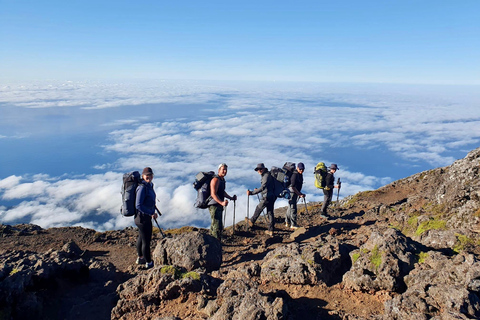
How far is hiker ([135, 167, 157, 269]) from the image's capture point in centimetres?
784

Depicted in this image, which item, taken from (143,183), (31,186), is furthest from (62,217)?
(143,183)

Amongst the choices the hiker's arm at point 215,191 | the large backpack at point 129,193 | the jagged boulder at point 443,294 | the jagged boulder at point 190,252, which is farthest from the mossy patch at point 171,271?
the jagged boulder at point 443,294

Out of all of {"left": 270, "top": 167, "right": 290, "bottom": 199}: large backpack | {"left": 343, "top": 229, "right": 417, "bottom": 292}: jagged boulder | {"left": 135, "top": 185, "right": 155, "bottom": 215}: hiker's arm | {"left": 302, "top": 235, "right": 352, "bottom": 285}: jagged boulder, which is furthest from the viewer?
{"left": 270, "top": 167, "right": 290, "bottom": 199}: large backpack

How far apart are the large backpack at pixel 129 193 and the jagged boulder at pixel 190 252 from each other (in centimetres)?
142

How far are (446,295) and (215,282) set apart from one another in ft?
13.5

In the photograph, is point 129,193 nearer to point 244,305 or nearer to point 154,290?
point 154,290

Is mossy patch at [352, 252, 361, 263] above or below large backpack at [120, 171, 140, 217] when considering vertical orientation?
below

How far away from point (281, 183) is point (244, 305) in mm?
8170

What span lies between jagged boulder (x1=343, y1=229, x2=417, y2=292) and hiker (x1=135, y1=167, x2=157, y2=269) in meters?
5.60

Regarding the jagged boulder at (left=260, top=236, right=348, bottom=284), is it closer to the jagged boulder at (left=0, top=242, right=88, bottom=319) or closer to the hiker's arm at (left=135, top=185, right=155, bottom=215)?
the hiker's arm at (left=135, top=185, right=155, bottom=215)

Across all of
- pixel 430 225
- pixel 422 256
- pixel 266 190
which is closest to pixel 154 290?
pixel 422 256

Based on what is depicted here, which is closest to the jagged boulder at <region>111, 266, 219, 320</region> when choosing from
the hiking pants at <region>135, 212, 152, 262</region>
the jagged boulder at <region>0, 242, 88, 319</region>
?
the jagged boulder at <region>0, 242, 88, 319</region>

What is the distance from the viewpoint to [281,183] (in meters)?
12.1

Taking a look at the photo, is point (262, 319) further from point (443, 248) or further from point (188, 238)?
point (443, 248)
